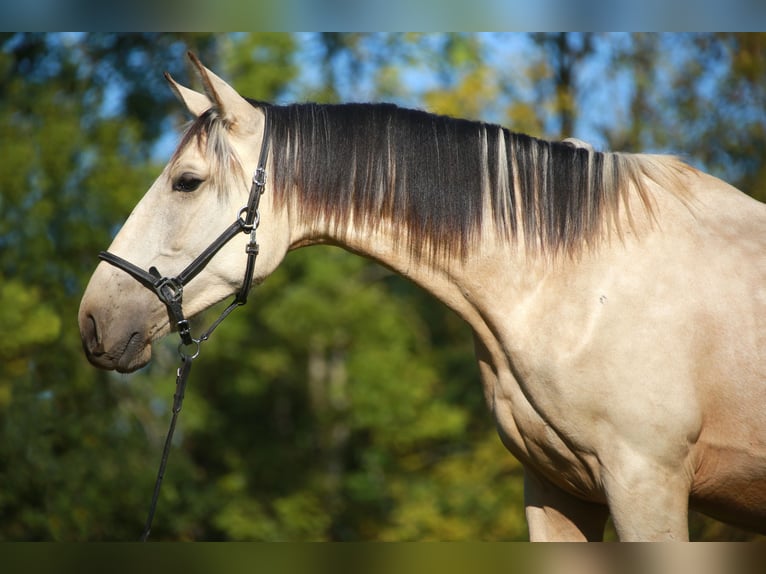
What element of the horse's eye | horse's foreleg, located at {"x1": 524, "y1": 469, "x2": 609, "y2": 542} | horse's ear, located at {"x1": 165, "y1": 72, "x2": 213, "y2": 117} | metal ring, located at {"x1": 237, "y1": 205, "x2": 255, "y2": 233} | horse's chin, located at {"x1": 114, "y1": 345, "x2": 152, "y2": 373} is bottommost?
horse's foreleg, located at {"x1": 524, "y1": 469, "x2": 609, "y2": 542}

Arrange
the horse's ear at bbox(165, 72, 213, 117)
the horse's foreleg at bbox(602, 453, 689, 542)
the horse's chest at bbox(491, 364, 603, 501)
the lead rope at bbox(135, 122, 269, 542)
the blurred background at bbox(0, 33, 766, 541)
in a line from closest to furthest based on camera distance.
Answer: the horse's foreleg at bbox(602, 453, 689, 542) → the horse's chest at bbox(491, 364, 603, 501) → the lead rope at bbox(135, 122, 269, 542) → the horse's ear at bbox(165, 72, 213, 117) → the blurred background at bbox(0, 33, 766, 541)

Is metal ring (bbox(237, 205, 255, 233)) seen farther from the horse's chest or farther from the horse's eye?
the horse's chest

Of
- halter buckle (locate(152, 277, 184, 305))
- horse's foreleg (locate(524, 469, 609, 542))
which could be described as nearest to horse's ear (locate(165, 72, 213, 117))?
halter buckle (locate(152, 277, 184, 305))

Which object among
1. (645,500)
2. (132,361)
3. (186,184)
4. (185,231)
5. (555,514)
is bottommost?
(555,514)

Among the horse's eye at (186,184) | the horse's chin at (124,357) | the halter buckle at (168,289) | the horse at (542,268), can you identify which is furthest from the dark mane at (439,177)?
the horse's chin at (124,357)

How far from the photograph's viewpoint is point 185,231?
2.84 m

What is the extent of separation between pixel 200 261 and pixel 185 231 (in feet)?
0.39

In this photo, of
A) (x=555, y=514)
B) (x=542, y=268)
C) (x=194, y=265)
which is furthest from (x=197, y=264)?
(x=555, y=514)

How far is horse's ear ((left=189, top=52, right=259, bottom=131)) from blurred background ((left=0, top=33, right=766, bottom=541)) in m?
6.58

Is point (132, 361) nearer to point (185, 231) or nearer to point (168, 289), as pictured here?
point (168, 289)

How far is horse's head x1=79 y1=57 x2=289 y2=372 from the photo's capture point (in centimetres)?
282

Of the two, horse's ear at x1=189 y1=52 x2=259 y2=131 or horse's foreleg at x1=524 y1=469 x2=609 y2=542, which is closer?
horse's ear at x1=189 y1=52 x2=259 y2=131

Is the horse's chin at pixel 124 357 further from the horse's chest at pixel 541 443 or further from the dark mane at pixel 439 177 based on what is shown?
the horse's chest at pixel 541 443

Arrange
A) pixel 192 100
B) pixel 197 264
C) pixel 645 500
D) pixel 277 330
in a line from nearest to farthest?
1. pixel 645 500
2. pixel 197 264
3. pixel 192 100
4. pixel 277 330
